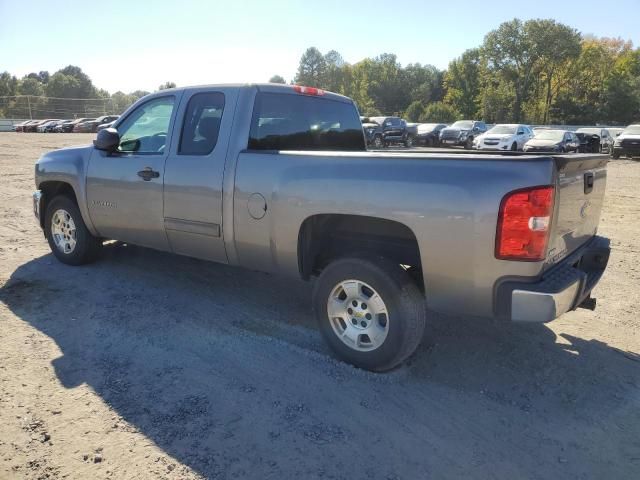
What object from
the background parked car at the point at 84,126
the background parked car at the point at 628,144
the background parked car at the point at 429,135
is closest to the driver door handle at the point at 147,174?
the background parked car at the point at 628,144

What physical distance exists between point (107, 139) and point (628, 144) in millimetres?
28221

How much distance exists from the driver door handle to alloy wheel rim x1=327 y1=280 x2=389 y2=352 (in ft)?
6.78

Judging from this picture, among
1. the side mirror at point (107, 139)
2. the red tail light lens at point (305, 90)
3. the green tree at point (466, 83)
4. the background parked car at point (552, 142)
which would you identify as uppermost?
the green tree at point (466, 83)

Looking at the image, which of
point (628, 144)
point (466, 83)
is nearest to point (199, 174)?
point (628, 144)

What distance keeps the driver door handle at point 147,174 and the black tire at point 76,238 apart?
1.30 m

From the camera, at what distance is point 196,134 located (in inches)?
170

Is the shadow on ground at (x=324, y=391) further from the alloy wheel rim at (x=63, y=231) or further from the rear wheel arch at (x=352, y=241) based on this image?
the alloy wheel rim at (x=63, y=231)

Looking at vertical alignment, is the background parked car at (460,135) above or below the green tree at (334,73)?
below

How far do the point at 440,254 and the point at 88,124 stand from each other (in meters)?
52.0

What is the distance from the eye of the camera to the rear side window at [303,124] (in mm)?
4129

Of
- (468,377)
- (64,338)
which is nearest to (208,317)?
(64,338)

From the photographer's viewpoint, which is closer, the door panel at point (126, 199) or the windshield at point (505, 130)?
the door panel at point (126, 199)

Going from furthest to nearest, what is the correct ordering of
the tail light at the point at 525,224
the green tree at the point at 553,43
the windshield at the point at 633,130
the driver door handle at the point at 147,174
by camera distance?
the green tree at the point at 553,43 < the windshield at the point at 633,130 < the driver door handle at the point at 147,174 < the tail light at the point at 525,224

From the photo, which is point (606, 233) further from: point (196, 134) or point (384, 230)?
point (196, 134)
